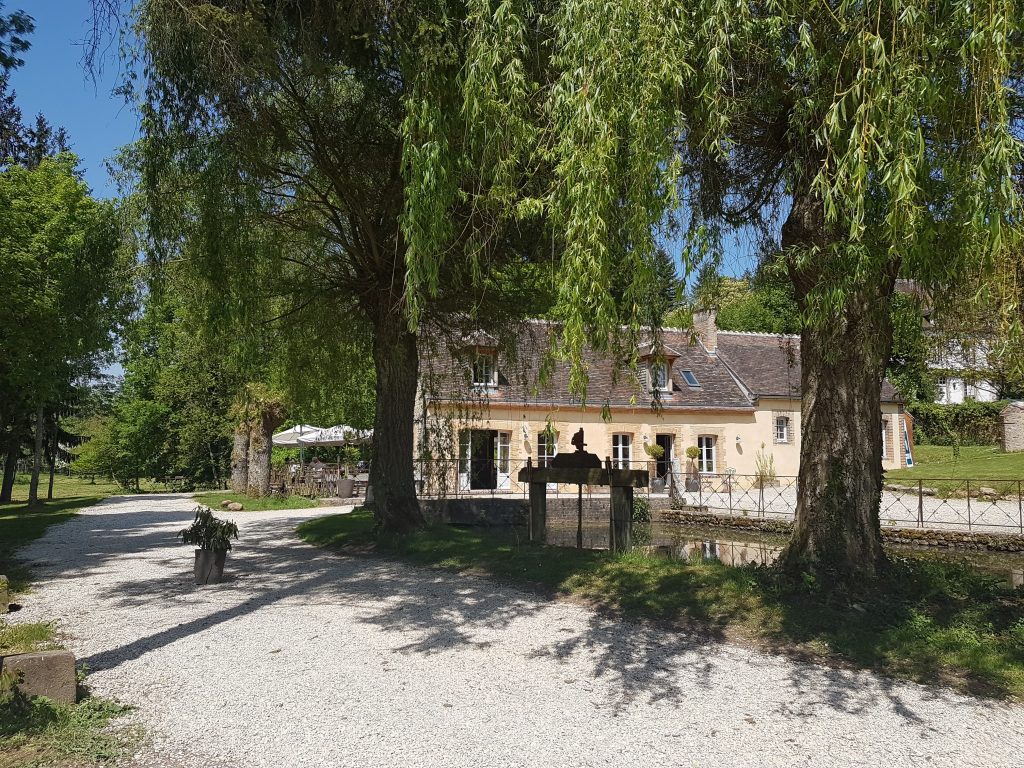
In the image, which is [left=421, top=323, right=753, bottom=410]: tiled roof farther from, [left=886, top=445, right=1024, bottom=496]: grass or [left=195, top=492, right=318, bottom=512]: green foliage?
[left=886, top=445, right=1024, bottom=496]: grass

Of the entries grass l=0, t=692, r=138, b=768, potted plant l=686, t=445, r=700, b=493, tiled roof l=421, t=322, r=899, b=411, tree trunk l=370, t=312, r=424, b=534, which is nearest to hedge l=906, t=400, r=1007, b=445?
tiled roof l=421, t=322, r=899, b=411

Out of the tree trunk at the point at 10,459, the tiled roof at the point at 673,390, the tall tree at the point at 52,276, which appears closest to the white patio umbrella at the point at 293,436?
the tiled roof at the point at 673,390

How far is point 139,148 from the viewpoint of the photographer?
8.29 m

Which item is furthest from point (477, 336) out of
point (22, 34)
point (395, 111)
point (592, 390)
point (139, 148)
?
point (592, 390)

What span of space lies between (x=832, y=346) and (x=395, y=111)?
5.71 m

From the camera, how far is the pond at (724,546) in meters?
10.9

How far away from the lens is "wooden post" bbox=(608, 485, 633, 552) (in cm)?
916

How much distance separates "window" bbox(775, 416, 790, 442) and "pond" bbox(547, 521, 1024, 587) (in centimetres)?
1093

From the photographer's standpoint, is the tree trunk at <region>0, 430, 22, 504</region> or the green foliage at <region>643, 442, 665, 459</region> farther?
the green foliage at <region>643, 442, 665, 459</region>

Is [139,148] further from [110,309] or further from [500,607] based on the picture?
[110,309]

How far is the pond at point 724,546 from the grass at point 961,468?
366 centimetres

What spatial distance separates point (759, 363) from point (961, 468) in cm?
773

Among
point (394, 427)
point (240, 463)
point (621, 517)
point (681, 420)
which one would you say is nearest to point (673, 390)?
point (681, 420)

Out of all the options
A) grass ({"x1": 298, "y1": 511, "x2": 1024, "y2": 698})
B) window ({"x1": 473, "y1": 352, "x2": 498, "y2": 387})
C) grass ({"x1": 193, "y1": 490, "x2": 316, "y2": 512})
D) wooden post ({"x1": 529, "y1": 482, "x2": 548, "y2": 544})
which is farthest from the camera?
grass ({"x1": 193, "y1": 490, "x2": 316, "y2": 512})
